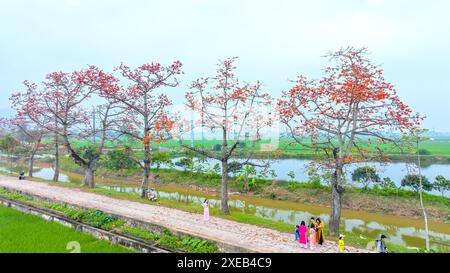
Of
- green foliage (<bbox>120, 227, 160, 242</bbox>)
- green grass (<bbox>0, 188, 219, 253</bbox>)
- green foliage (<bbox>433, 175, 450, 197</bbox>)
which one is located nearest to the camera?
green grass (<bbox>0, 188, 219, 253</bbox>)

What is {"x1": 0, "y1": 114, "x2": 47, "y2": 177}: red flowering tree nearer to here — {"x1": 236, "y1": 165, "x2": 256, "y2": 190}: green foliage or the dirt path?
the dirt path

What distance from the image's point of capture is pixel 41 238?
361 inches

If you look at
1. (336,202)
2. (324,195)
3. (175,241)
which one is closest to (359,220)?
(324,195)

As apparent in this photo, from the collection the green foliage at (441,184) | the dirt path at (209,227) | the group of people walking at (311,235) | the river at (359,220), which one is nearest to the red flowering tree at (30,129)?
the dirt path at (209,227)

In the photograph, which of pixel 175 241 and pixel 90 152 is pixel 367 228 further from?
pixel 90 152

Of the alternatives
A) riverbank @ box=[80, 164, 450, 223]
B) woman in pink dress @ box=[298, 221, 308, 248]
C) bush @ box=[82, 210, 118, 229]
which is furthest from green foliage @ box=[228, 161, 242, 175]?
bush @ box=[82, 210, 118, 229]

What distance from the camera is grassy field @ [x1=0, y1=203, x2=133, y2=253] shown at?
8.40 meters

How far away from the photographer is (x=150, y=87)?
14.9 m

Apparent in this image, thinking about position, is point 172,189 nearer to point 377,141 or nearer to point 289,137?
point 289,137

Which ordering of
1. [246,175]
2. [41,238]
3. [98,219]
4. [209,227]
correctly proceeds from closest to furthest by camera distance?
[41,238]
[209,227]
[98,219]
[246,175]

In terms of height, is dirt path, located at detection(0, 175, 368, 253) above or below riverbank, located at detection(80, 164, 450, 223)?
above

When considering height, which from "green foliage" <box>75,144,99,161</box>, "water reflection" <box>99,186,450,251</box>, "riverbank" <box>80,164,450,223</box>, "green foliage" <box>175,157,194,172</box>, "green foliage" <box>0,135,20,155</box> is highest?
"green foliage" <box>0,135,20,155</box>
